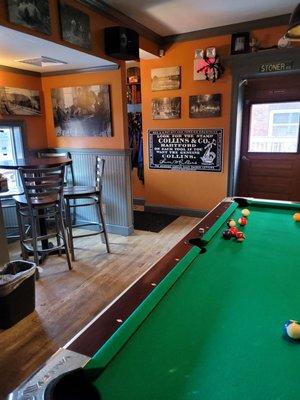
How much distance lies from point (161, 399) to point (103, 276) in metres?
2.15

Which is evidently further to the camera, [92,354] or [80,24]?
[80,24]

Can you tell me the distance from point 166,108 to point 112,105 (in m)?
1.06

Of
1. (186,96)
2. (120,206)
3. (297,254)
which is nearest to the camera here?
(297,254)

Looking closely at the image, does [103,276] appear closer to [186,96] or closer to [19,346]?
[19,346]

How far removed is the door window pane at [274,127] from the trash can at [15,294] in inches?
141

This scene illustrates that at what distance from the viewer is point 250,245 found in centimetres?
156

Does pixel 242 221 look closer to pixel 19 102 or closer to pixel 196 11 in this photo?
pixel 196 11

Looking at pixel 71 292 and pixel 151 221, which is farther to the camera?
pixel 151 221

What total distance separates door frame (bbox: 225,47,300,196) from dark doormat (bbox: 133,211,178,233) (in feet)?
3.26

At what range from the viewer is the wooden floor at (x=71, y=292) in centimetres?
181

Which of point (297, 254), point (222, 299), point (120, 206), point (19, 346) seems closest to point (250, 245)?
point (297, 254)

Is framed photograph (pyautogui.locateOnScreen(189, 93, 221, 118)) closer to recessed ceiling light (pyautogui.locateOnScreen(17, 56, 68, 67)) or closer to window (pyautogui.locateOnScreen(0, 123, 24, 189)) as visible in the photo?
recessed ceiling light (pyautogui.locateOnScreen(17, 56, 68, 67))

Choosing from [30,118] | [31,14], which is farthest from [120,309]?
[30,118]

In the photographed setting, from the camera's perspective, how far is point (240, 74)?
3719 mm
